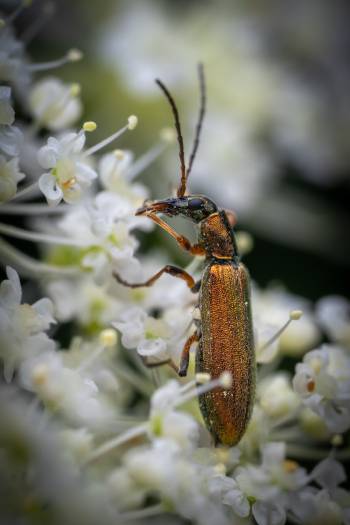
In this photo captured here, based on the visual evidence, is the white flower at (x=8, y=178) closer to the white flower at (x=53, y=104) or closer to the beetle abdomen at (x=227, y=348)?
the white flower at (x=53, y=104)

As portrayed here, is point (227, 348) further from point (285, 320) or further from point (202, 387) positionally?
point (285, 320)

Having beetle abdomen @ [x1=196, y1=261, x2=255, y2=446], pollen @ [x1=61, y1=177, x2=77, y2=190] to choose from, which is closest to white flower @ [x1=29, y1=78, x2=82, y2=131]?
pollen @ [x1=61, y1=177, x2=77, y2=190]

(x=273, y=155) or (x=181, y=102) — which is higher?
(x=181, y=102)

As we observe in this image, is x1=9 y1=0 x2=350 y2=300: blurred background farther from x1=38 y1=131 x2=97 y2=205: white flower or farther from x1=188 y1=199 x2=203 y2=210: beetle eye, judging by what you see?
x1=38 y1=131 x2=97 y2=205: white flower

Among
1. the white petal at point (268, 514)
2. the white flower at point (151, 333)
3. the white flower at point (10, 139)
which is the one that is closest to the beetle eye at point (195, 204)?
the white flower at point (151, 333)

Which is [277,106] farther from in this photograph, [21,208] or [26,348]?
[26,348]

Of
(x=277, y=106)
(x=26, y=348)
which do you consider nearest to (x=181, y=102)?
(x=277, y=106)
